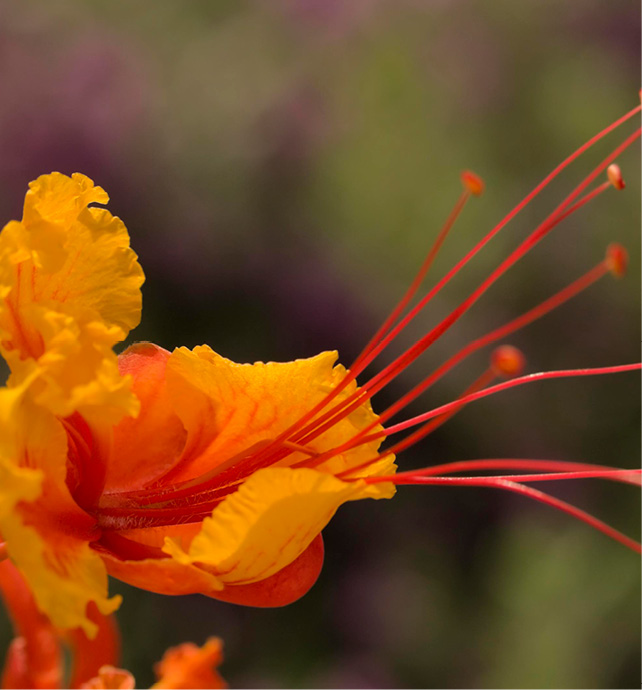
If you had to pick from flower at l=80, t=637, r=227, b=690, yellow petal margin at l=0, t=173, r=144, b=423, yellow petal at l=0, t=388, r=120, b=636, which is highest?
yellow petal margin at l=0, t=173, r=144, b=423

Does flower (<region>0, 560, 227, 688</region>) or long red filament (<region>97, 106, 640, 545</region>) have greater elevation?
long red filament (<region>97, 106, 640, 545</region>)

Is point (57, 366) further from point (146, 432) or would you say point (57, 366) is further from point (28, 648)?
point (28, 648)

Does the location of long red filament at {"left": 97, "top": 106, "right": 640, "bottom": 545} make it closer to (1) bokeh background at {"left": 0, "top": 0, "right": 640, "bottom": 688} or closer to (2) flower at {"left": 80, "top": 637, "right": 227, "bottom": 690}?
(2) flower at {"left": 80, "top": 637, "right": 227, "bottom": 690}

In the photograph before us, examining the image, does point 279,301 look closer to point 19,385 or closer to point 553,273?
point 553,273

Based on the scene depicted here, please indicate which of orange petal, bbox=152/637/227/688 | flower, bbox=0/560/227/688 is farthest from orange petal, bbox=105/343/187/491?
orange petal, bbox=152/637/227/688

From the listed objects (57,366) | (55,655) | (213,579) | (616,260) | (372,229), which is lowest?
(55,655)

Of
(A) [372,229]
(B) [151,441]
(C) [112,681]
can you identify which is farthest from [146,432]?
(A) [372,229]
